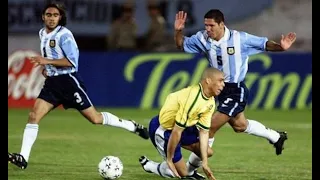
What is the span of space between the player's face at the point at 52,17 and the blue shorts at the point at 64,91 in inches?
24.2

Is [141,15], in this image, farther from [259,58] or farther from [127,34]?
[259,58]

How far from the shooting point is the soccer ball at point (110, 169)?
10.4m

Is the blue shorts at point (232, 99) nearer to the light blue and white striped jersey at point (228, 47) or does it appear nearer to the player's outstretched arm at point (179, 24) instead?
the light blue and white striped jersey at point (228, 47)

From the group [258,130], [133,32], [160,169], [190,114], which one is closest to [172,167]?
[190,114]

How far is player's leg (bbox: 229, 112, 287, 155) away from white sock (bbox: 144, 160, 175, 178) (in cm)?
117

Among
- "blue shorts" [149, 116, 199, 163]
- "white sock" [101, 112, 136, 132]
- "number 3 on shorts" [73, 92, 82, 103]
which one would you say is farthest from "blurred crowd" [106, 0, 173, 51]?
"blue shorts" [149, 116, 199, 163]

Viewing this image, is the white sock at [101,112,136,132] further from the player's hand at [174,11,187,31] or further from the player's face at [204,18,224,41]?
the player's face at [204,18,224,41]

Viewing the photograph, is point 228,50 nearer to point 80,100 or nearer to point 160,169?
point 160,169

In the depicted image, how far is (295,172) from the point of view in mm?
11266

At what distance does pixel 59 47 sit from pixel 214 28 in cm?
184

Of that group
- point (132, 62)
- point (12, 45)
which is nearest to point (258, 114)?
point (132, 62)

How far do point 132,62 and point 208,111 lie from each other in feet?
33.1

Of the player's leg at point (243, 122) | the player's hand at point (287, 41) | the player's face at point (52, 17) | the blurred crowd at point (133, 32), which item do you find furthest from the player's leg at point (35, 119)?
the blurred crowd at point (133, 32)

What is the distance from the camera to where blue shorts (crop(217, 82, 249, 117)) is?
36.5 ft
